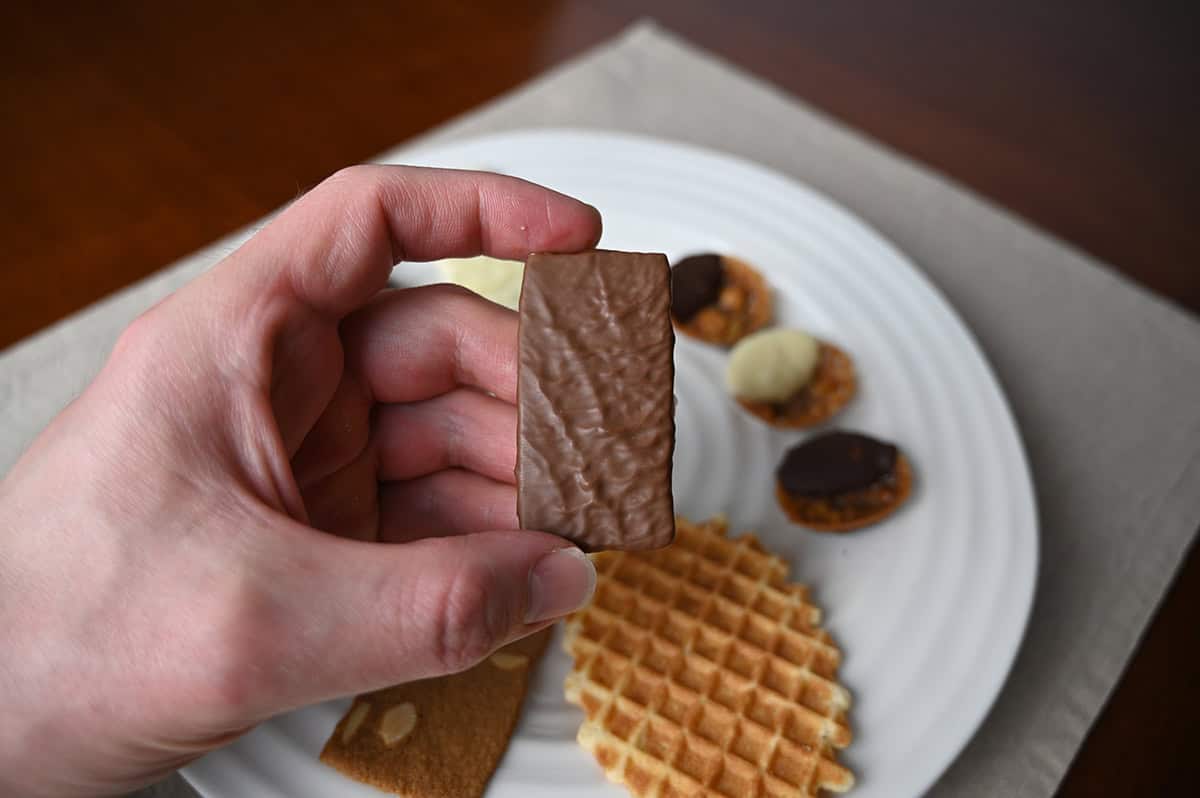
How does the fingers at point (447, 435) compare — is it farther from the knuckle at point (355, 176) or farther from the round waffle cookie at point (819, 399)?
the round waffle cookie at point (819, 399)

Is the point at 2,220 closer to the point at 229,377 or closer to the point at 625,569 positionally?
the point at 229,377

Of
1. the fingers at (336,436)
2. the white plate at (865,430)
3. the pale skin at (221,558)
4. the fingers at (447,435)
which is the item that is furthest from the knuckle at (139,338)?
the white plate at (865,430)

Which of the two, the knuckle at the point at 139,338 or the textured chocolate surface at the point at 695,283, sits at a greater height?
the textured chocolate surface at the point at 695,283

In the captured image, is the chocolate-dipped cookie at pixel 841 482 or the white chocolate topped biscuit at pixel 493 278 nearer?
the chocolate-dipped cookie at pixel 841 482

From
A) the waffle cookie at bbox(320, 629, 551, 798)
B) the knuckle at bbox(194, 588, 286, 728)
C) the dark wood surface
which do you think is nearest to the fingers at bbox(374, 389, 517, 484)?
the waffle cookie at bbox(320, 629, 551, 798)

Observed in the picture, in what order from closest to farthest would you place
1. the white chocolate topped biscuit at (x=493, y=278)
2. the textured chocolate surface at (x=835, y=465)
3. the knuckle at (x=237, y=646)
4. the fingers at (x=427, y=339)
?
the knuckle at (x=237, y=646)
the fingers at (x=427, y=339)
the textured chocolate surface at (x=835, y=465)
the white chocolate topped biscuit at (x=493, y=278)
